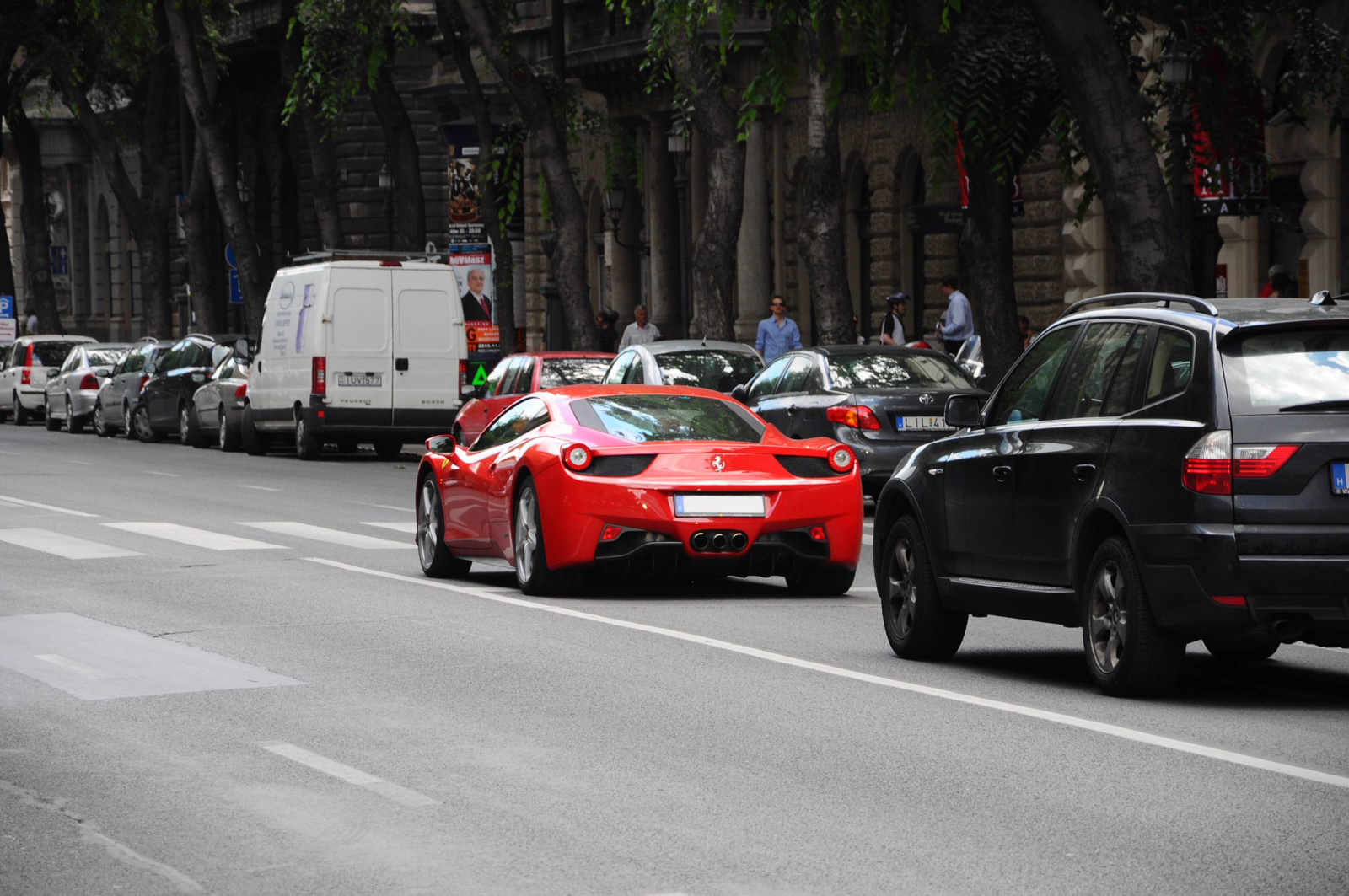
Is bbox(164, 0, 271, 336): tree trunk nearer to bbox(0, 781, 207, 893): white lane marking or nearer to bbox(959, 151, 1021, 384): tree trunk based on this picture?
bbox(959, 151, 1021, 384): tree trunk

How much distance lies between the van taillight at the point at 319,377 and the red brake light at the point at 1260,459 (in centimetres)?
2305

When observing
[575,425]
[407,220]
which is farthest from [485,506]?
[407,220]

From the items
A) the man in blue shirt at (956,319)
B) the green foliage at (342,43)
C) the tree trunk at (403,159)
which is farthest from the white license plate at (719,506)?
the tree trunk at (403,159)

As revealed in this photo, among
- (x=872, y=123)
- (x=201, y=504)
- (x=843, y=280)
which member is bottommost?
(x=201, y=504)

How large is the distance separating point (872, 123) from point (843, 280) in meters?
10.7

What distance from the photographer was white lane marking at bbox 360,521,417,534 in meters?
19.6

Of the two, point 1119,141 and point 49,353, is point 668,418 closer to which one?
point 1119,141

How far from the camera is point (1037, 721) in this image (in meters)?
8.90

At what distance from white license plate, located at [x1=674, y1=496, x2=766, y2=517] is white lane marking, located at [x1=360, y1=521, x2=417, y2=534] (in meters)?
6.31

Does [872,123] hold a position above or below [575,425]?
above

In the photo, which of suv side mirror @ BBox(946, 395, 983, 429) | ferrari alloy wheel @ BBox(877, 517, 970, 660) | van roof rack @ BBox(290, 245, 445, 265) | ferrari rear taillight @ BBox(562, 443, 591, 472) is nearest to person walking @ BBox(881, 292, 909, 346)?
van roof rack @ BBox(290, 245, 445, 265)

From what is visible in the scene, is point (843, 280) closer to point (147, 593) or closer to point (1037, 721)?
point (147, 593)

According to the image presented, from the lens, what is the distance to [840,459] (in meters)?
13.9

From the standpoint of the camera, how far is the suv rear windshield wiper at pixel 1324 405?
888 cm
